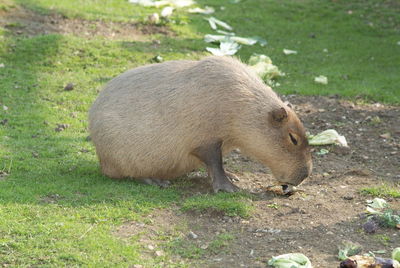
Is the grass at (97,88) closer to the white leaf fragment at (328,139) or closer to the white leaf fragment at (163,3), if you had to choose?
the white leaf fragment at (163,3)

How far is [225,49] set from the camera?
10.4 metres

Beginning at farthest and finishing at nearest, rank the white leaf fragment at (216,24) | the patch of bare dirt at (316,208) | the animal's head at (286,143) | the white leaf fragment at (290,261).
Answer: the white leaf fragment at (216,24), the animal's head at (286,143), the patch of bare dirt at (316,208), the white leaf fragment at (290,261)

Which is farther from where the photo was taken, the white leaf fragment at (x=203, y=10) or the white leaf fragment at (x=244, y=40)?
the white leaf fragment at (x=203, y=10)

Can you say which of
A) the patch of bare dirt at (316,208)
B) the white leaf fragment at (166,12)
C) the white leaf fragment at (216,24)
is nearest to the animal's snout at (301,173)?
the patch of bare dirt at (316,208)

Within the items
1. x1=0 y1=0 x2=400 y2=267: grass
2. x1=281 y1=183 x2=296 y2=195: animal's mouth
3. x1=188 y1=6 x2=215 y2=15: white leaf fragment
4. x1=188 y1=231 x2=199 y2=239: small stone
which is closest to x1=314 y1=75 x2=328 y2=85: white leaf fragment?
x1=0 y1=0 x2=400 y2=267: grass

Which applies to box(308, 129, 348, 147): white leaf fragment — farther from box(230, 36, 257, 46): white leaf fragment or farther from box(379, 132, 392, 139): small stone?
box(230, 36, 257, 46): white leaf fragment

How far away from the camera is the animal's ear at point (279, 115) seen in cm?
556

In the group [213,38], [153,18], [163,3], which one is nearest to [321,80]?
[213,38]

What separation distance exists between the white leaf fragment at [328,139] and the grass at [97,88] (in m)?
1.89

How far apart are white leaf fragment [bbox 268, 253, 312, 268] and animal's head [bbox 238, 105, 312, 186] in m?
1.47

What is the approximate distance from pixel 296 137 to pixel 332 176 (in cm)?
88

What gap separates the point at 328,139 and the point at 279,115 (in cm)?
171

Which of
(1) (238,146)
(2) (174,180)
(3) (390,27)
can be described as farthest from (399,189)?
(3) (390,27)

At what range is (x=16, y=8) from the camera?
1128 centimetres
